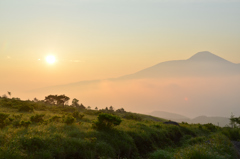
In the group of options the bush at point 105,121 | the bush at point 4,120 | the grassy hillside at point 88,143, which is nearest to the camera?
the grassy hillside at point 88,143

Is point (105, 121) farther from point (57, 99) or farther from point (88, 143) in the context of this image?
point (57, 99)

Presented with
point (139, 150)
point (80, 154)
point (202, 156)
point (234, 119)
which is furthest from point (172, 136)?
point (234, 119)

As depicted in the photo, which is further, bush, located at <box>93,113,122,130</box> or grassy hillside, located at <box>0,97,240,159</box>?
bush, located at <box>93,113,122,130</box>

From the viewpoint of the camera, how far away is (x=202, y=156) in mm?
13516

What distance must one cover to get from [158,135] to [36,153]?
15954 mm

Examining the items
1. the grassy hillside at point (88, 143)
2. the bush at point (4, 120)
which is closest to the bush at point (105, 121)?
the grassy hillside at point (88, 143)

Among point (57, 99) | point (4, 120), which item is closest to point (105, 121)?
point (4, 120)

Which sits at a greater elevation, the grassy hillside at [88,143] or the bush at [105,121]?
the bush at [105,121]

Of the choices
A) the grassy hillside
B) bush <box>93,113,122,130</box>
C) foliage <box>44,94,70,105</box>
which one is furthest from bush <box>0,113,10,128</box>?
foliage <box>44,94,70,105</box>

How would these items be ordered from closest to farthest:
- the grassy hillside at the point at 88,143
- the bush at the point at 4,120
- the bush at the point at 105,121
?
the grassy hillside at the point at 88,143, the bush at the point at 4,120, the bush at the point at 105,121

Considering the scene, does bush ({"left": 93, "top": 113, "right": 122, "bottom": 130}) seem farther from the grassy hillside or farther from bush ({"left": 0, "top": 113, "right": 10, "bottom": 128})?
bush ({"left": 0, "top": 113, "right": 10, "bottom": 128})

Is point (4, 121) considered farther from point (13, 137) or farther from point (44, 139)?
point (44, 139)

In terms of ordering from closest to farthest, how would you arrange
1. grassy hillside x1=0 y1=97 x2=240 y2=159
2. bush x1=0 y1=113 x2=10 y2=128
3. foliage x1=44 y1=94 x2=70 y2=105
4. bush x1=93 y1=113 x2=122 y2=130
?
grassy hillside x1=0 y1=97 x2=240 y2=159 < bush x1=0 y1=113 x2=10 y2=128 < bush x1=93 y1=113 x2=122 y2=130 < foliage x1=44 y1=94 x2=70 y2=105

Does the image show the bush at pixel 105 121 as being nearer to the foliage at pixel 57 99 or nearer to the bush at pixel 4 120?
the bush at pixel 4 120
